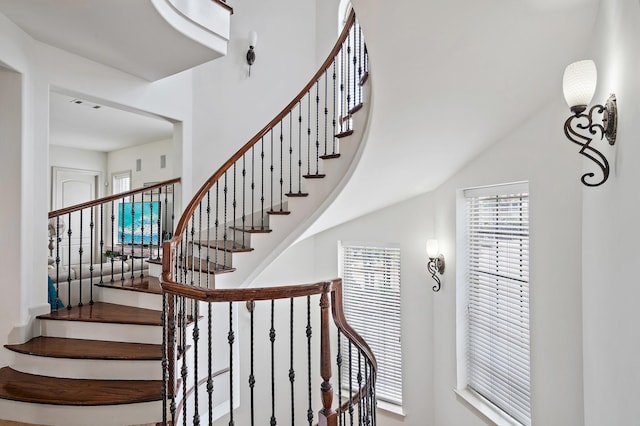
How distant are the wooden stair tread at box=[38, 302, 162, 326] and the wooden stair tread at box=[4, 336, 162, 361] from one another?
0.54 feet

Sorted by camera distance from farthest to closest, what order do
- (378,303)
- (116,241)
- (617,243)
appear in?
(116,241) < (378,303) < (617,243)

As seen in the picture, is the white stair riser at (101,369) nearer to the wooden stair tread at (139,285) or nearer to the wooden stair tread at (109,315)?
the wooden stair tread at (109,315)

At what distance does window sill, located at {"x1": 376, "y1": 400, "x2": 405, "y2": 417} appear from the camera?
404cm

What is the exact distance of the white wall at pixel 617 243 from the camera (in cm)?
107

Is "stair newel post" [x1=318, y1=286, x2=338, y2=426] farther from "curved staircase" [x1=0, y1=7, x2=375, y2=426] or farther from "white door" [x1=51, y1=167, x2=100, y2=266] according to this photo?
"white door" [x1=51, y1=167, x2=100, y2=266]

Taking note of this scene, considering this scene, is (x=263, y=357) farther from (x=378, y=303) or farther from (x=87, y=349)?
(x=87, y=349)

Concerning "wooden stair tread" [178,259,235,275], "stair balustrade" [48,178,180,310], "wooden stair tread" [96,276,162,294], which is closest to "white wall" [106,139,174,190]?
"stair balustrade" [48,178,180,310]

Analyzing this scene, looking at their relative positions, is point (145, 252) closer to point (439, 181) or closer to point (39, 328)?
point (39, 328)

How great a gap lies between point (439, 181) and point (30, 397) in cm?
364

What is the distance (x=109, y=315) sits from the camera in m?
2.92

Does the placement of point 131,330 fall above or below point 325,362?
below

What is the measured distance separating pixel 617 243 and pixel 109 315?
334 cm

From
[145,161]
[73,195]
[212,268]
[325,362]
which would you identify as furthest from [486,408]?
[73,195]

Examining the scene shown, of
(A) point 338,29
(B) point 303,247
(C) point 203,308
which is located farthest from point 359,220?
(A) point 338,29
